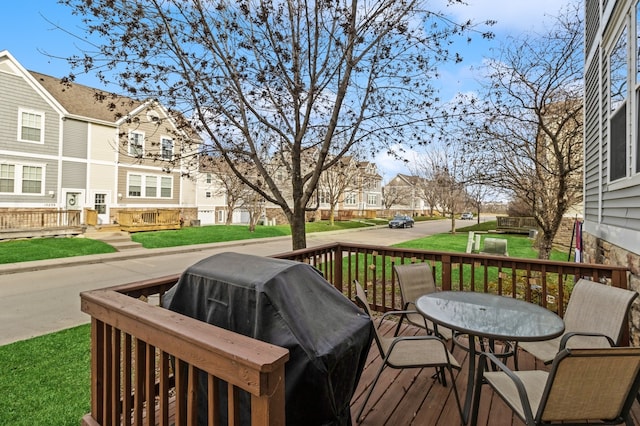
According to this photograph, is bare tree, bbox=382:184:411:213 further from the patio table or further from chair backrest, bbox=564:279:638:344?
the patio table

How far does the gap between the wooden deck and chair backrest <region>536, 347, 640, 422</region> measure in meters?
0.78

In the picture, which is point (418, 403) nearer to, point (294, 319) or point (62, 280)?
point (294, 319)

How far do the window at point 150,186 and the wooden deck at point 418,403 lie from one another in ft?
66.0

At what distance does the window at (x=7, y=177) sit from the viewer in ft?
47.8

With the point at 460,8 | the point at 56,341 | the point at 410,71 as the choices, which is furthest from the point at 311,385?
the point at 460,8

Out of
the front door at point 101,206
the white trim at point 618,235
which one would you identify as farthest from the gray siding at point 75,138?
the white trim at point 618,235

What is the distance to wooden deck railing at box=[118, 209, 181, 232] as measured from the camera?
1708 cm

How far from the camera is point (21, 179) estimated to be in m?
15.1

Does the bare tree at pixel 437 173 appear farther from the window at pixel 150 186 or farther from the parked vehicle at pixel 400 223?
the window at pixel 150 186

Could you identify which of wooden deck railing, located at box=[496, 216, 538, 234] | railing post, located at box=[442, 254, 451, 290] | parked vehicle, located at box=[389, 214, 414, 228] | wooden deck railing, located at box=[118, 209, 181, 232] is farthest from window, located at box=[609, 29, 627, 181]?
parked vehicle, located at box=[389, 214, 414, 228]

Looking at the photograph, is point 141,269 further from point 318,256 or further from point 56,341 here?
point 318,256

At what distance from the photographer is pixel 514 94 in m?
6.80

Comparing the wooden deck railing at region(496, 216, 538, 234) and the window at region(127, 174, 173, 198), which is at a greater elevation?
the window at region(127, 174, 173, 198)

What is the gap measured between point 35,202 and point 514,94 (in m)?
19.9
